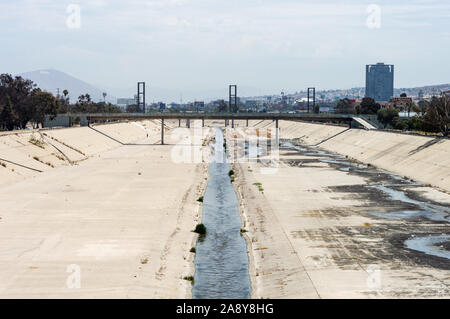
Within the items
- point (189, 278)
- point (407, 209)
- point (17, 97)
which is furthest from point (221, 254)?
point (17, 97)

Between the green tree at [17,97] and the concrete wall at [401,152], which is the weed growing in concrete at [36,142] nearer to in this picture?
the green tree at [17,97]

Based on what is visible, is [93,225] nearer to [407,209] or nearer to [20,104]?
[407,209]

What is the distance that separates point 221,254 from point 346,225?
36.8ft

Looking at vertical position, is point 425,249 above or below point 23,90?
below

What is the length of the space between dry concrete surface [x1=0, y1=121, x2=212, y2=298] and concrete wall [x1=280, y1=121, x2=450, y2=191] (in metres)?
25.7

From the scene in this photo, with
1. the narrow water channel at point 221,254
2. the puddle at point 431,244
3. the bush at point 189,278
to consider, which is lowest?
the narrow water channel at point 221,254

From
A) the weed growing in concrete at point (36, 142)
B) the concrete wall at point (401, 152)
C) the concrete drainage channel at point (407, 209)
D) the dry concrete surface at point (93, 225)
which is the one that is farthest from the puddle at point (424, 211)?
the weed growing in concrete at point (36, 142)

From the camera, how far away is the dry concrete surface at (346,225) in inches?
1280

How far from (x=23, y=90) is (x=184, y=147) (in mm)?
36818

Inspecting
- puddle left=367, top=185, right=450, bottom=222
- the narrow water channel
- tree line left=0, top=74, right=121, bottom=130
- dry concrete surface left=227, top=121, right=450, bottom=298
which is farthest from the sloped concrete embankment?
puddle left=367, top=185, right=450, bottom=222

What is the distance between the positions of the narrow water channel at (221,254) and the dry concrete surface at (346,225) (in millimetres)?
728

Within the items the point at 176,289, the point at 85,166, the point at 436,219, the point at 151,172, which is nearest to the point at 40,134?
the point at 85,166

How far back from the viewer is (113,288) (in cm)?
3077
